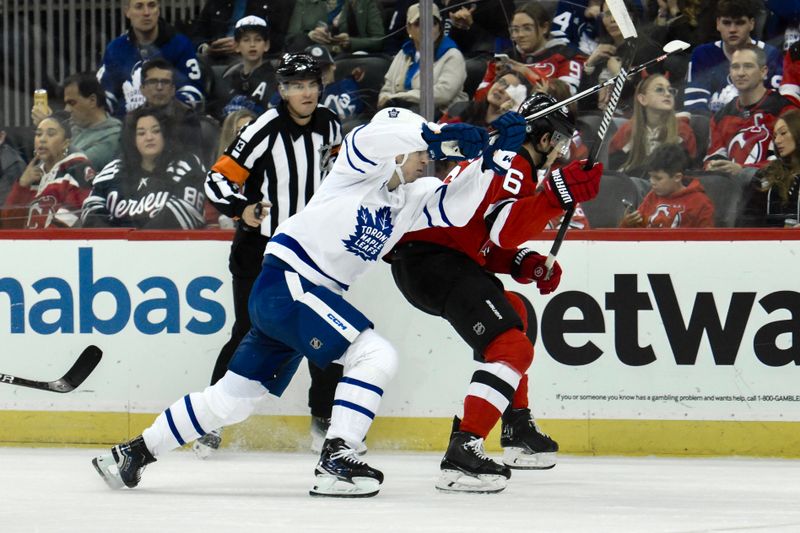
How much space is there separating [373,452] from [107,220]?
62.2 inches

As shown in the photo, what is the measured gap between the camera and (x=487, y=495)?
384 cm

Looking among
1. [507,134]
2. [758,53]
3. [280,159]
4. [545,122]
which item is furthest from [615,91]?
[758,53]

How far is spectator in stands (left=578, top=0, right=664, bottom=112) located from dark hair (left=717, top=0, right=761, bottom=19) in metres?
0.30

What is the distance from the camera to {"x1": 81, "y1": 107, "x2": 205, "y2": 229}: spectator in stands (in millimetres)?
5730

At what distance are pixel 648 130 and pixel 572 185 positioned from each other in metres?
1.89

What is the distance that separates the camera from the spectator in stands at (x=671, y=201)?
542cm

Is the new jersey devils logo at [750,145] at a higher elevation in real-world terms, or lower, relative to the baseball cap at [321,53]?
lower

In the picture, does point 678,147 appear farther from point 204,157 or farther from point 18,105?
point 18,105

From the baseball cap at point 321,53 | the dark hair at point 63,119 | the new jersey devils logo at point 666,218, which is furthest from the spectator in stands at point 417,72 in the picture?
the dark hair at point 63,119

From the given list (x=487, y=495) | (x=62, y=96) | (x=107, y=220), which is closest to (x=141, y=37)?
(x=62, y=96)

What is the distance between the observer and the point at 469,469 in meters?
3.84

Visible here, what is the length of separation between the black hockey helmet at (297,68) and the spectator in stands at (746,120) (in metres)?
1.73

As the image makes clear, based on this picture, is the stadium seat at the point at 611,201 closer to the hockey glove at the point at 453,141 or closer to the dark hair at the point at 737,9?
the dark hair at the point at 737,9

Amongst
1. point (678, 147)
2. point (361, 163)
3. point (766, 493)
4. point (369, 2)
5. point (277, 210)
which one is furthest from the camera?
point (369, 2)
